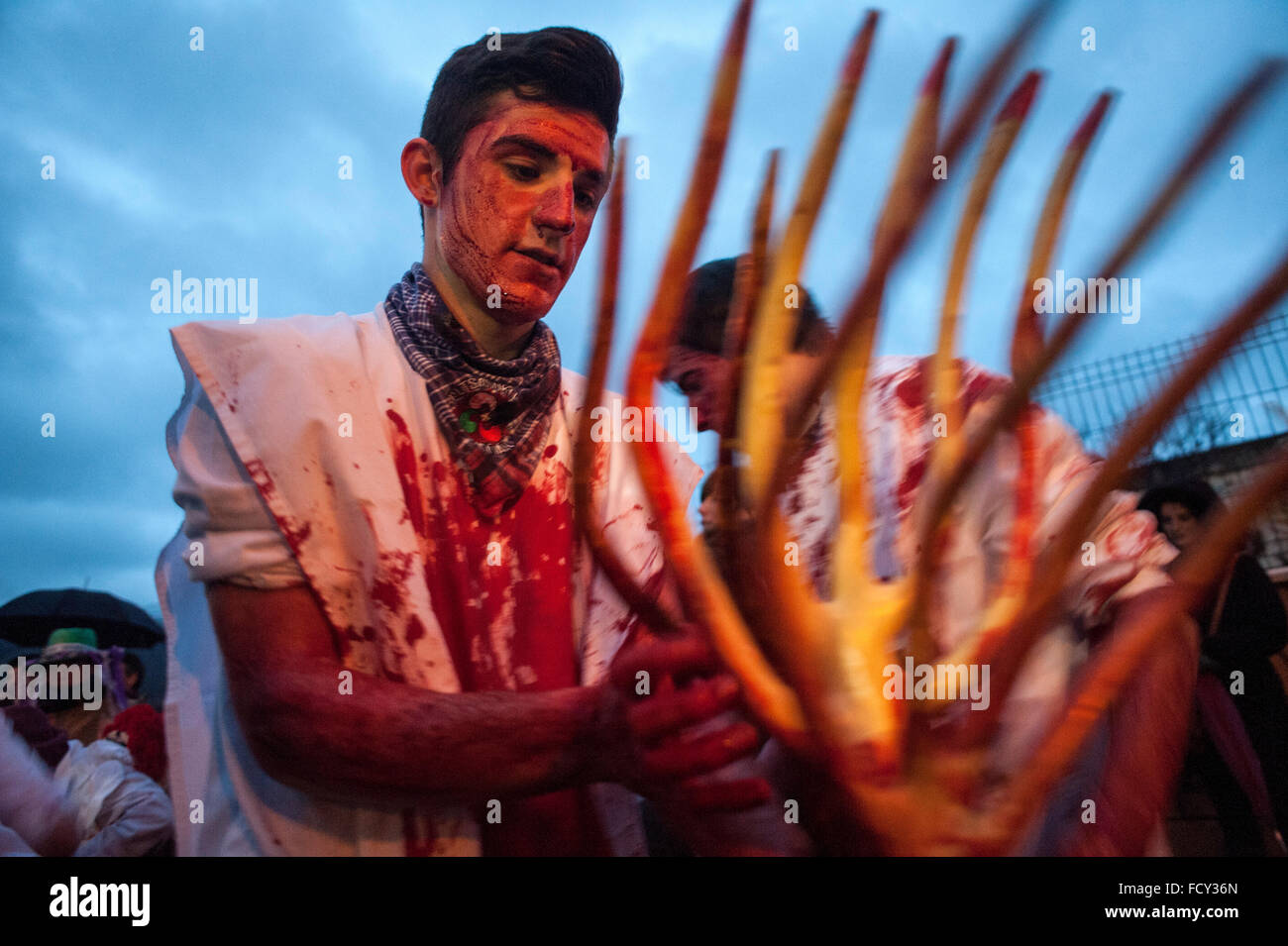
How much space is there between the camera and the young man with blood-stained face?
0.75 metres

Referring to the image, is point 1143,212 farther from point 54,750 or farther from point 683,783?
point 54,750

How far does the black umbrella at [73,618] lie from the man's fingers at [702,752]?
612 centimetres

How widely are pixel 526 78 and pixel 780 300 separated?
0.59 meters

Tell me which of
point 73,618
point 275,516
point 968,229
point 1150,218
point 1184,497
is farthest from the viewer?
point 73,618

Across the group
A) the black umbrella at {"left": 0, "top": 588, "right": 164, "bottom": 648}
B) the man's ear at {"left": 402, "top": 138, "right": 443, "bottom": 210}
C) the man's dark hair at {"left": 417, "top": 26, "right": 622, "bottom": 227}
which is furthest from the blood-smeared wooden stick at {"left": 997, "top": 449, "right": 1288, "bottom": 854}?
the black umbrella at {"left": 0, "top": 588, "right": 164, "bottom": 648}

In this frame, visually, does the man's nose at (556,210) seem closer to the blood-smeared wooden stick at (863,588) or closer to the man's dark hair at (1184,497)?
the blood-smeared wooden stick at (863,588)

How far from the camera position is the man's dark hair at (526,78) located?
3.33 ft

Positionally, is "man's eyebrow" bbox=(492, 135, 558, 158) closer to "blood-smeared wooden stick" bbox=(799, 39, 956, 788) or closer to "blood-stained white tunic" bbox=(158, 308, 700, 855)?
"blood-stained white tunic" bbox=(158, 308, 700, 855)

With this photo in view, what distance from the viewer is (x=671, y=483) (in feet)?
2.23

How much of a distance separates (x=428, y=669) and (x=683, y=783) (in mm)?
332

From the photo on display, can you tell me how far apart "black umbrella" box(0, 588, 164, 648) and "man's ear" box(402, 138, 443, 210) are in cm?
572

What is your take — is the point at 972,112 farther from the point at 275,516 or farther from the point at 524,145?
the point at 275,516

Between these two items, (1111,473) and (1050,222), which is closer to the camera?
(1111,473)

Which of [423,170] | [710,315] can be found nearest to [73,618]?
[423,170]
